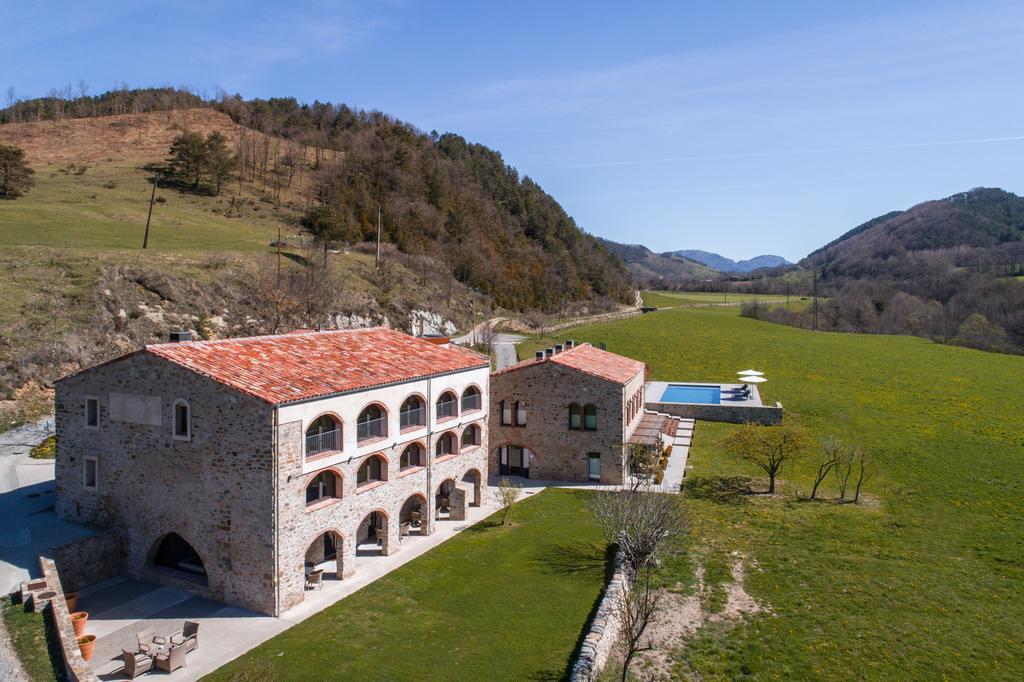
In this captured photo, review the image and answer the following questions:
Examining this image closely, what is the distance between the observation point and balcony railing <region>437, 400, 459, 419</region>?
29.2m

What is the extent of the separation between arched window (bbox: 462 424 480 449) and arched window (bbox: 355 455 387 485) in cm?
709

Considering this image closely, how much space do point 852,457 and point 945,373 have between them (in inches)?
1533

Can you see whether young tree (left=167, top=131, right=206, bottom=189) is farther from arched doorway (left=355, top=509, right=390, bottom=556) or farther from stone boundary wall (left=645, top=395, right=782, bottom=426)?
arched doorway (left=355, top=509, right=390, bottom=556)

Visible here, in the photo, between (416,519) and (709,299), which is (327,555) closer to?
(416,519)

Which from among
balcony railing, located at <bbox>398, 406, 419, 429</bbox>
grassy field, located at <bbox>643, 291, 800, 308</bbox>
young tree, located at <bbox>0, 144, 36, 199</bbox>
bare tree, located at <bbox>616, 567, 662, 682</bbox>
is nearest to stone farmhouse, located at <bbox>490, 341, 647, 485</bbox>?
balcony railing, located at <bbox>398, 406, 419, 429</bbox>

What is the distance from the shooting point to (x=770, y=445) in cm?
3356

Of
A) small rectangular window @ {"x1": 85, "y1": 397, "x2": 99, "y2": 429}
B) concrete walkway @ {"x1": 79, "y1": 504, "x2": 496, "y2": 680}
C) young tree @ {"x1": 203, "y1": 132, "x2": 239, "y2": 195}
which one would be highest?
young tree @ {"x1": 203, "y1": 132, "x2": 239, "y2": 195}

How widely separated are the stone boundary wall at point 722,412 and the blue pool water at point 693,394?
2.81 meters

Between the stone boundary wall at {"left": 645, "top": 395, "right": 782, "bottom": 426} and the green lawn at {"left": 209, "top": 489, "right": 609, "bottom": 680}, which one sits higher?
the stone boundary wall at {"left": 645, "top": 395, "right": 782, "bottom": 426}

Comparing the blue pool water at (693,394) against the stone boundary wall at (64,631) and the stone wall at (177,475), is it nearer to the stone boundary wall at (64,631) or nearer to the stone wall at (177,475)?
the stone wall at (177,475)

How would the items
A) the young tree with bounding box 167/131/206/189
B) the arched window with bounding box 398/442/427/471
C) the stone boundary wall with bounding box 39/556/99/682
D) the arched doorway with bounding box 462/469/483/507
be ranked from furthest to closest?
the young tree with bounding box 167/131/206/189 → the arched doorway with bounding box 462/469/483/507 → the arched window with bounding box 398/442/427/471 → the stone boundary wall with bounding box 39/556/99/682

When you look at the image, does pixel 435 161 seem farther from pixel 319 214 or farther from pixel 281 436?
pixel 281 436

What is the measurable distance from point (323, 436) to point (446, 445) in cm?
912

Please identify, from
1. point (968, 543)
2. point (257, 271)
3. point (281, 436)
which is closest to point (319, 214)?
point (257, 271)
